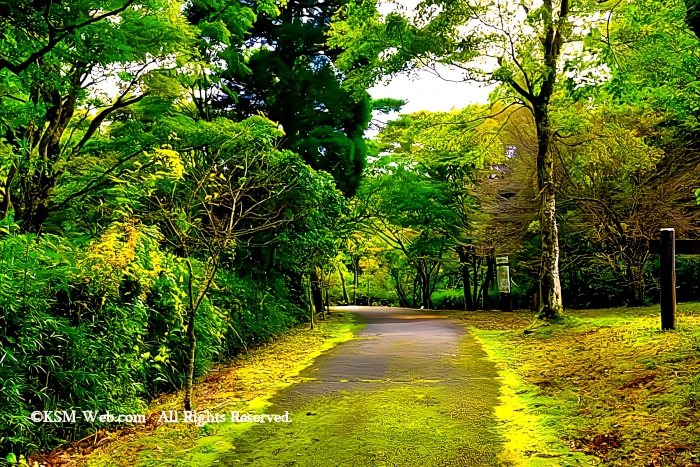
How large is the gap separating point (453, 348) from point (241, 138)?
4615 mm

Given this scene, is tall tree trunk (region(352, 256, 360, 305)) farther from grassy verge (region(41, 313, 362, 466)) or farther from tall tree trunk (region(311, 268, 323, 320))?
grassy verge (region(41, 313, 362, 466))

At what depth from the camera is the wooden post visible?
7227 millimetres

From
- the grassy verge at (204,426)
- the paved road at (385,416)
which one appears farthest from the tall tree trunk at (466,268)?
the paved road at (385,416)

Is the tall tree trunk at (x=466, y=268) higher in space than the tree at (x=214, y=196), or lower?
lower

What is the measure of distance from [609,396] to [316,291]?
11.2m

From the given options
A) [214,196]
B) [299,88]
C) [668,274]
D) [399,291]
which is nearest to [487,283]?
[399,291]

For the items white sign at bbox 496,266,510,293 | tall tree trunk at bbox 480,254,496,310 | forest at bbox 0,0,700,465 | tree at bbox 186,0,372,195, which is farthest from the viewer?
tall tree trunk at bbox 480,254,496,310

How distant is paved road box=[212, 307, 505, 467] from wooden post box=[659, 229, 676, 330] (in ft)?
8.62

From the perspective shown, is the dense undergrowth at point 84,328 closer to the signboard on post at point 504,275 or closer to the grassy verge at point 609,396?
the grassy verge at point 609,396

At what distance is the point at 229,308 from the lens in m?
8.33

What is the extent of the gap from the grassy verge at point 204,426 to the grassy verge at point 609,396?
2.38 meters

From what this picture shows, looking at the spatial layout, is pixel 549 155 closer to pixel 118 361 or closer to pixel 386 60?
pixel 386 60

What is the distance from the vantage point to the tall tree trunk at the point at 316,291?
14266mm

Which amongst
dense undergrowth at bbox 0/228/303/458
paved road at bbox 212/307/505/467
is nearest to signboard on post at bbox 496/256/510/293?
paved road at bbox 212/307/505/467
